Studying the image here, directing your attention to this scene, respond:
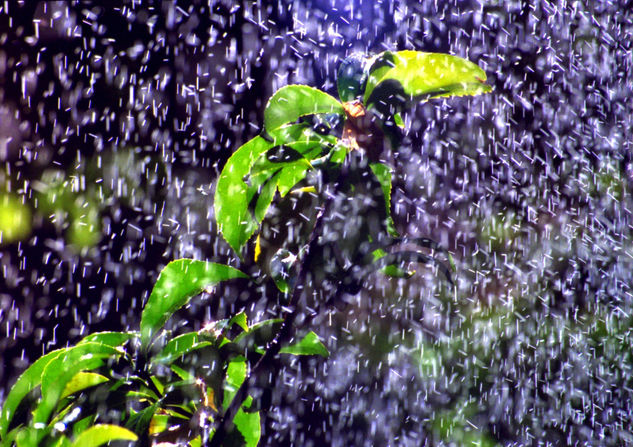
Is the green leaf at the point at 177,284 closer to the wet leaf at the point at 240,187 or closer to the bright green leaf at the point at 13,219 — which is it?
the wet leaf at the point at 240,187

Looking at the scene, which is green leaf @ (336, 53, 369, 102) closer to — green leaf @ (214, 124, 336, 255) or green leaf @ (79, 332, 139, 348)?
green leaf @ (214, 124, 336, 255)

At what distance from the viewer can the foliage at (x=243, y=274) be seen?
25 centimetres

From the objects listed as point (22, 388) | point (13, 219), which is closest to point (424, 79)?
point (22, 388)

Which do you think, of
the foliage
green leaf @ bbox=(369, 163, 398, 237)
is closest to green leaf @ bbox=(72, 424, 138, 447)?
the foliage

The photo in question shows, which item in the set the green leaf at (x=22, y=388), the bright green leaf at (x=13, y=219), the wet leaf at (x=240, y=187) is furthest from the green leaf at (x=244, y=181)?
the bright green leaf at (x=13, y=219)

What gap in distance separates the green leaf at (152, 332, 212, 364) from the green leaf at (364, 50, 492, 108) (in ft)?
0.48

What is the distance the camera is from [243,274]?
0.27 meters

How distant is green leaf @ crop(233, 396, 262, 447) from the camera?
0.26 meters

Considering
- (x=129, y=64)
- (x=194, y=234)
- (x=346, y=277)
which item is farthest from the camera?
(x=129, y=64)

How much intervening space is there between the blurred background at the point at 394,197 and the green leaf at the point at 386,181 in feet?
0.19

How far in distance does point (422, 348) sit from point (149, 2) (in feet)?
1.63

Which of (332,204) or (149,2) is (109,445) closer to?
(332,204)

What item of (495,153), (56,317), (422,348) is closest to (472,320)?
(422,348)

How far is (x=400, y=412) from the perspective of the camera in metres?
0.36
